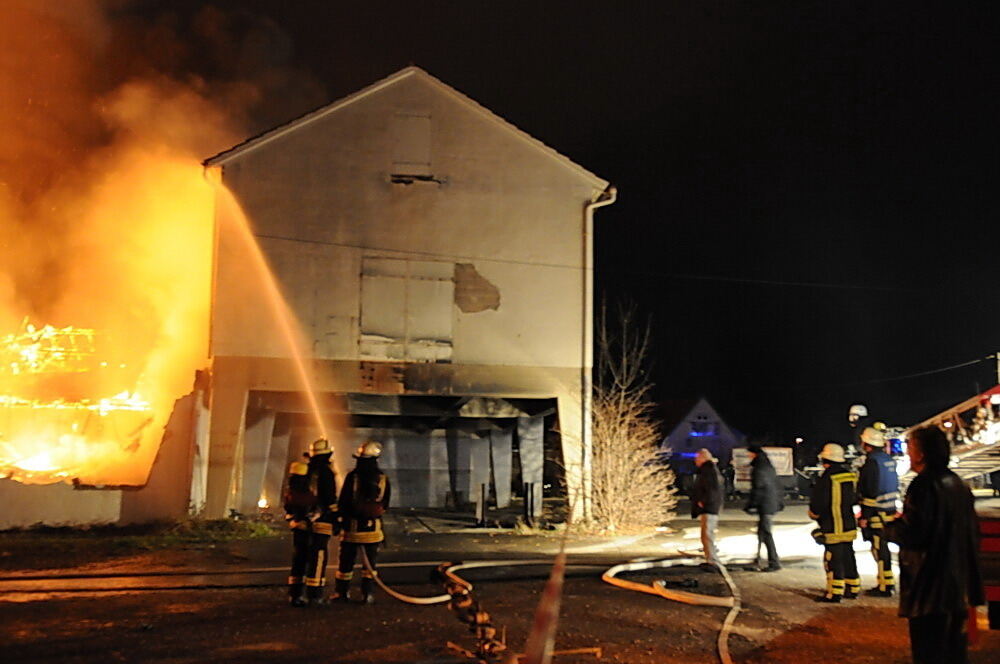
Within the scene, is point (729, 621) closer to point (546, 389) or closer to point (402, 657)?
point (402, 657)

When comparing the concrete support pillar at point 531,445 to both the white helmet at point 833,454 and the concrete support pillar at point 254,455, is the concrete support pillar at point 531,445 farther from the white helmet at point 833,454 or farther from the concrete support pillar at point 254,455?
the white helmet at point 833,454

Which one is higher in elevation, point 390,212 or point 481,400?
point 390,212

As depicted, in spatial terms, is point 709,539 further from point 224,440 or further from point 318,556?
point 224,440

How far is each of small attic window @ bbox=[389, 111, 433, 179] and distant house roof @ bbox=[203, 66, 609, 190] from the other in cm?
69

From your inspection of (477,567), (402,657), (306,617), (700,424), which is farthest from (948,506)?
(700,424)

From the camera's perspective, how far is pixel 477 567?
11.3 meters

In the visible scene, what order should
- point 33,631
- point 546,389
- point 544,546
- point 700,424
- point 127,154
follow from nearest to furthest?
point 33,631, point 544,546, point 546,389, point 127,154, point 700,424

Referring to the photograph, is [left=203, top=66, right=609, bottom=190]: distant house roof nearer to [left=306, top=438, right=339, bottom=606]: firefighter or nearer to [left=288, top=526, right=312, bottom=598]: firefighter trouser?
[left=306, top=438, right=339, bottom=606]: firefighter

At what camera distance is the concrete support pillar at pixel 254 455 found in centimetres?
1762

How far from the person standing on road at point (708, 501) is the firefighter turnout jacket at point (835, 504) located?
6.92ft

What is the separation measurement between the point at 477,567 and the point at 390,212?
336 inches

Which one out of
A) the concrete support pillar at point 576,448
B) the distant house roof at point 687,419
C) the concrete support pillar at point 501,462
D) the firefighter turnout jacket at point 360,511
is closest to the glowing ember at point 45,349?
the concrete support pillar at point 501,462

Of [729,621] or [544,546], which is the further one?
[544,546]

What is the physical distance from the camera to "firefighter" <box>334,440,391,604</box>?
363 inches
